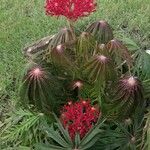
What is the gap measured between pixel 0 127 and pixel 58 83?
103 cm

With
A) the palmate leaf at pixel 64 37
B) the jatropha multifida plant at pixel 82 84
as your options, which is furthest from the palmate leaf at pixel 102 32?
the palmate leaf at pixel 64 37

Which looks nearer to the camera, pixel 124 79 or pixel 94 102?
pixel 124 79

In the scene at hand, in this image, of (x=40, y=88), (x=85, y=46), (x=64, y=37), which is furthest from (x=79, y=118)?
(x=64, y=37)

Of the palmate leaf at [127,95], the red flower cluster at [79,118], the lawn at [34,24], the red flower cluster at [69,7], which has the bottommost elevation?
the lawn at [34,24]

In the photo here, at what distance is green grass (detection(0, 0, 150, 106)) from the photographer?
3.96 m

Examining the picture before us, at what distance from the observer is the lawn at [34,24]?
3914 mm

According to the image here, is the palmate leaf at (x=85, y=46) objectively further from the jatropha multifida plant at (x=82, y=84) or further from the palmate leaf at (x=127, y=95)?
the palmate leaf at (x=127, y=95)

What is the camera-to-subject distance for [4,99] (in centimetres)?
364

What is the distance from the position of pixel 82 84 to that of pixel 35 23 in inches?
79.4

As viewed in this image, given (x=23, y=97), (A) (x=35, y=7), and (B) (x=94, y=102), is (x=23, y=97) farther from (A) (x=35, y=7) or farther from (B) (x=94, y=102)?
(A) (x=35, y=7)

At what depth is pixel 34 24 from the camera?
4395mm

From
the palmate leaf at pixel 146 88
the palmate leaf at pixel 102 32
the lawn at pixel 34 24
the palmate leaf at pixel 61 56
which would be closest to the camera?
the palmate leaf at pixel 61 56

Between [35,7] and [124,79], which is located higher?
[124,79]

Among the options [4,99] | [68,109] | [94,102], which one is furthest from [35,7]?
[68,109]
